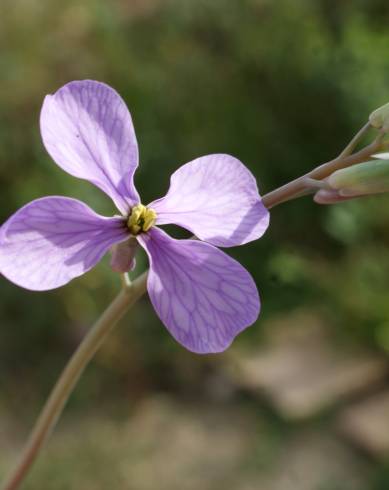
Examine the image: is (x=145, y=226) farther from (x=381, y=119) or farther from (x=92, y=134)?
(x=381, y=119)

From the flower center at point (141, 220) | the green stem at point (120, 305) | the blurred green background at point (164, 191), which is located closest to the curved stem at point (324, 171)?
the green stem at point (120, 305)

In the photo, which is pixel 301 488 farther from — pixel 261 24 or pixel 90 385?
pixel 261 24

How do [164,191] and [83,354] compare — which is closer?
[83,354]

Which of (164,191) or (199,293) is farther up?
(199,293)

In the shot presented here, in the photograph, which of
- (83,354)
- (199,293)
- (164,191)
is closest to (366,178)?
(199,293)

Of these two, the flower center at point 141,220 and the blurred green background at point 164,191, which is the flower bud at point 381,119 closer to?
the flower center at point 141,220
